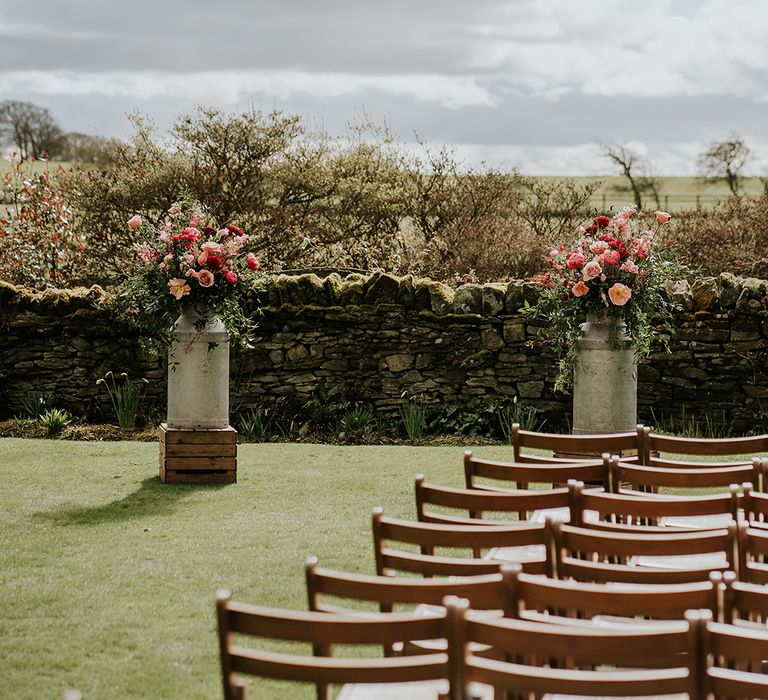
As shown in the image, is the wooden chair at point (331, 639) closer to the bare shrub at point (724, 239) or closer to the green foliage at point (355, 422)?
the green foliage at point (355, 422)

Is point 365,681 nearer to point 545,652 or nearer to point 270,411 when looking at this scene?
point 545,652

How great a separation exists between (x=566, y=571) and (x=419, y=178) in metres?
14.8

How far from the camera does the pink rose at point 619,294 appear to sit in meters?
8.18

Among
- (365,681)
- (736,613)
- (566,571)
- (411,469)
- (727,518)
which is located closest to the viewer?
(365,681)

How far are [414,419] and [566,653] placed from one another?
356 inches

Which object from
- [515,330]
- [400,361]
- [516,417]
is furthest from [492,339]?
[400,361]

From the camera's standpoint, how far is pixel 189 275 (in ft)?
29.3

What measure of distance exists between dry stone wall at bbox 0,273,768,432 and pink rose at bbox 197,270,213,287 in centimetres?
343

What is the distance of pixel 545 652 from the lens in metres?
2.82

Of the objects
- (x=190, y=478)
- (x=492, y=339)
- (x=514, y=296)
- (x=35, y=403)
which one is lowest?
(x=190, y=478)

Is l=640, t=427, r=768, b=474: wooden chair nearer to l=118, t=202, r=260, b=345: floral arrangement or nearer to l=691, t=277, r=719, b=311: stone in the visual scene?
l=118, t=202, r=260, b=345: floral arrangement

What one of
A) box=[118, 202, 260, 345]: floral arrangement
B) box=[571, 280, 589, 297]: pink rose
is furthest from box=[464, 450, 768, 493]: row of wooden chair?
box=[118, 202, 260, 345]: floral arrangement

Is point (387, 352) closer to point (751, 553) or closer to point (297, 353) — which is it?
point (297, 353)

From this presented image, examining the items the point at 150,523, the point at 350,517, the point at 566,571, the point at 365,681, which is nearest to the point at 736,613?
the point at 566,571
